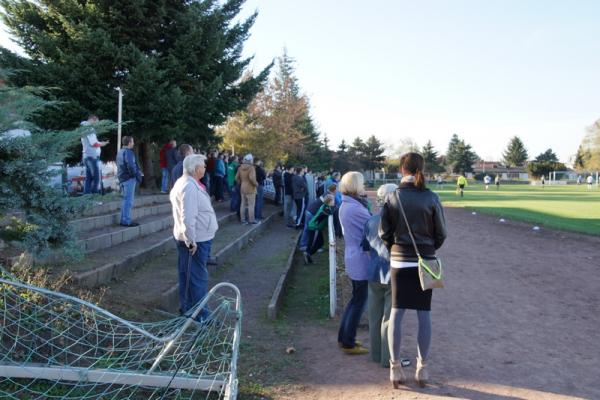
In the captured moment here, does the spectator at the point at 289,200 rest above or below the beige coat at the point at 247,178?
below

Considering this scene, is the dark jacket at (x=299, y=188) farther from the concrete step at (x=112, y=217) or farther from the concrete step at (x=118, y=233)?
the concrete step at (x=118, y=233)

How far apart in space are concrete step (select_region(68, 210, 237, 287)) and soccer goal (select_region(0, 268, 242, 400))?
1.14 metres

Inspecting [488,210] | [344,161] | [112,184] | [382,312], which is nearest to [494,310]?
[382,312]

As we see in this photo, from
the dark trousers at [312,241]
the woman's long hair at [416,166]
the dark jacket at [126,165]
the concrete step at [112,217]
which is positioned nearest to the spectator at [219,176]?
the concrete step at [112,217]

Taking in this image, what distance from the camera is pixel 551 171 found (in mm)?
100250

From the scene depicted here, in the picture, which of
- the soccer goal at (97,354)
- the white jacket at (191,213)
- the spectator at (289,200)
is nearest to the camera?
the soccer goal at (97,354)

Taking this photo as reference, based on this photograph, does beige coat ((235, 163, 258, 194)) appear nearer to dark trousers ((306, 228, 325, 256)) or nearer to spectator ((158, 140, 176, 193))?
spectator ((158, 140, 176, 193))

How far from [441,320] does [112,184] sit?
11.1m

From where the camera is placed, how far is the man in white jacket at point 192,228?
6.18m

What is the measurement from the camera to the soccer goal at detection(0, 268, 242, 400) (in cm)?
456

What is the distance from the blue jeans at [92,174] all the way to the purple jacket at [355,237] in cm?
678

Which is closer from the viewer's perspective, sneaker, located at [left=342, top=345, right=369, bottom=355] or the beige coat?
sneaker, located at [left=342, top=345, right=369, bottom=355]

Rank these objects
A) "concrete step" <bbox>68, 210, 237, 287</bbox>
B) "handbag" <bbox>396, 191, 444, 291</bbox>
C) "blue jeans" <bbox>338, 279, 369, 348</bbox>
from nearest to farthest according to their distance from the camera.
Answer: "handbag" <bbox>396, 191, 444, 291</bbox>
"blue jeans" <bbox>338, 279, 369, 348</bbox>
"concrete step" <bbox>68, 210, 237, 287</bbox>

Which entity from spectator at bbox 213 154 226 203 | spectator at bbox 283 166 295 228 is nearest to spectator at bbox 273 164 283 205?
spectator at bbox 283 166 295 228
